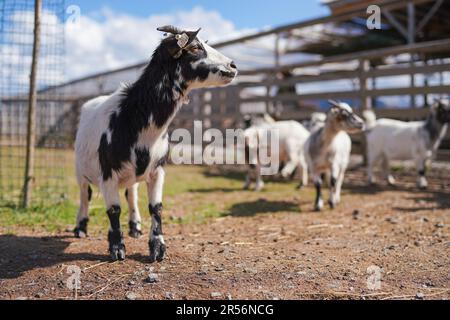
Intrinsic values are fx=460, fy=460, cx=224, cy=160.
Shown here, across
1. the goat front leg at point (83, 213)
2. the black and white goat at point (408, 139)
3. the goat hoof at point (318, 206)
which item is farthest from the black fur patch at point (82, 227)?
the black and white goat at point (408, 139)

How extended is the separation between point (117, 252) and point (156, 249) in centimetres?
35

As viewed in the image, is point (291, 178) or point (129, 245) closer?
point (129, 245)

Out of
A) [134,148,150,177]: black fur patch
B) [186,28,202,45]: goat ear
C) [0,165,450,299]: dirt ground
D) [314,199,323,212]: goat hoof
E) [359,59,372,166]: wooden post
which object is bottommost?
[0,165,450,299]: dirt ground

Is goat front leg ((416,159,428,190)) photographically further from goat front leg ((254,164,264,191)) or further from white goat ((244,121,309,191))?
goat front leg ((254,164,264,191))

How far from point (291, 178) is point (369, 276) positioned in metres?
7.36

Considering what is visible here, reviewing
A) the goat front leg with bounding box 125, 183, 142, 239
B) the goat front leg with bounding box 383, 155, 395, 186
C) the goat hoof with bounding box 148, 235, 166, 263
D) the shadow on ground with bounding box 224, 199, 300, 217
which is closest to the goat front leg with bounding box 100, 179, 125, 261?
the goat hoof with bounding box 148, 235, 166, 263

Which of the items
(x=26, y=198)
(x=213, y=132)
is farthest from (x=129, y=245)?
(x=213, y=132)

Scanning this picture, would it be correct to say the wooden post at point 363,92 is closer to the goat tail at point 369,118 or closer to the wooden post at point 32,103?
the goat tail at point 369,118

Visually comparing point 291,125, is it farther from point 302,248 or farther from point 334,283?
point 334,283

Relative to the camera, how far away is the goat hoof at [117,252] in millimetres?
4031

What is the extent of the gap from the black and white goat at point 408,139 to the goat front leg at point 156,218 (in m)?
6.22

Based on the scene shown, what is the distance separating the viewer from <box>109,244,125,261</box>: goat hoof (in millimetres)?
4031
